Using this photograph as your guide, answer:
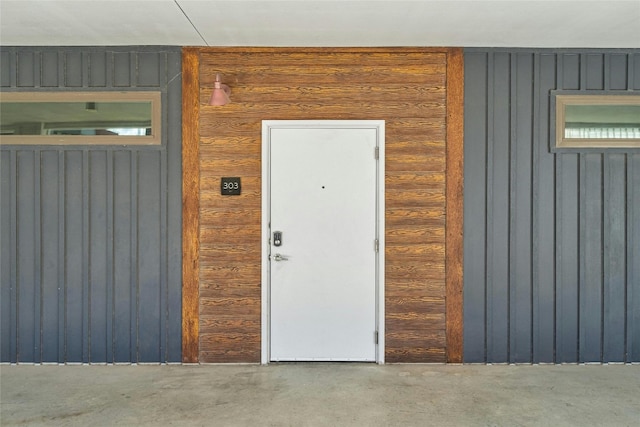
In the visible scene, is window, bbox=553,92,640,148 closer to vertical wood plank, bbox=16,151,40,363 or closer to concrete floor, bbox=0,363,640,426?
concrete floor, bbox=0,363,640,426

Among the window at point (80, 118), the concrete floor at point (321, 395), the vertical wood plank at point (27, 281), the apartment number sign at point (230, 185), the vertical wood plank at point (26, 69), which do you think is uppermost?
the vertical wood plank at point (26, 69)

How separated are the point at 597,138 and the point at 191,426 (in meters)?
3.81

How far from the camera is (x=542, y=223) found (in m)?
3.78

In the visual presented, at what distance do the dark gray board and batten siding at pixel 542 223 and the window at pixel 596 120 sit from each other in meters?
0.08

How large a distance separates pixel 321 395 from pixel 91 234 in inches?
90.9

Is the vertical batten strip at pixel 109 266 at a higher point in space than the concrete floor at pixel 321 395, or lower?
higher

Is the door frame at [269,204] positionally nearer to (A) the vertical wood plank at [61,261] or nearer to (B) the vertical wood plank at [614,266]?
(A) the vertical wood plank at [61,261]

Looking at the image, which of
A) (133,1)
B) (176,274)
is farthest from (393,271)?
(133,1)

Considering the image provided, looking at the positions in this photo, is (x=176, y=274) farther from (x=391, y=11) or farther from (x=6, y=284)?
(x=391, y=11)

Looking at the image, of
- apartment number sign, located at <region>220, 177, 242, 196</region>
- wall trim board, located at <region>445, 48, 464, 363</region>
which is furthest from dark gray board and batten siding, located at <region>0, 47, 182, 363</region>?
wall trim board, located at <region>445, 48, 464, 363</region>

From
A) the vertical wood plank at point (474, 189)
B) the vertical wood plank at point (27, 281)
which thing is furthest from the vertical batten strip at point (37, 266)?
the vertical wood plank at point (474, 189)

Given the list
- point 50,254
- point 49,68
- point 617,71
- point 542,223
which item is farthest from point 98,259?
point 617,71

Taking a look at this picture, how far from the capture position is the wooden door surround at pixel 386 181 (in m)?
3.75

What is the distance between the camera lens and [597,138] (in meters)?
3.75
